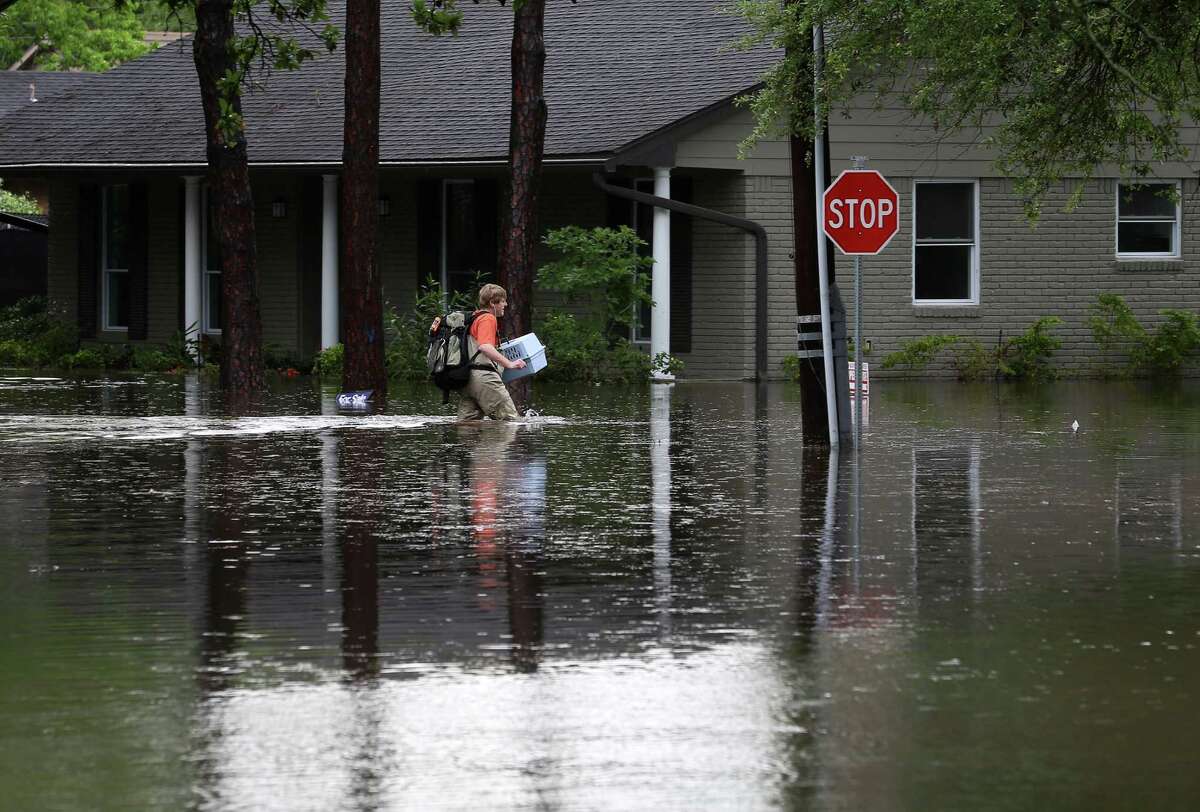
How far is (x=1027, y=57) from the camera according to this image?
59.2 feet

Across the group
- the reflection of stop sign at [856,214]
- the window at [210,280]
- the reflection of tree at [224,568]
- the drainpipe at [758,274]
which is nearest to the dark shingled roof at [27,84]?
the window at [210,280]

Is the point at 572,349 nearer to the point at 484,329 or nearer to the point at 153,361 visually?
the point at 153,361

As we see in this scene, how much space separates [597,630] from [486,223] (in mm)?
25965

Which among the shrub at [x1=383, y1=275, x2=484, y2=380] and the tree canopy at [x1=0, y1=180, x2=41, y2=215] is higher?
the tree canopy at [x1=0, y1=180, x2=41, y2=215]

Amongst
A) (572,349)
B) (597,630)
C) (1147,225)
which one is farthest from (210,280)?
(597,630)

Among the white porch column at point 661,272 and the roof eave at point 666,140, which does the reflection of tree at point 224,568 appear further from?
the white porch column at point 661,272

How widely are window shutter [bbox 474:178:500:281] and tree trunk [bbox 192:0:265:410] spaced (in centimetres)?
650

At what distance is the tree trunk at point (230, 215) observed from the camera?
91.0 feet

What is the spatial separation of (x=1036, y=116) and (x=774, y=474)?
4.76 meters

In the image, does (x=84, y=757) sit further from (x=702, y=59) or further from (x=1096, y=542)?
(x=702, y=59)

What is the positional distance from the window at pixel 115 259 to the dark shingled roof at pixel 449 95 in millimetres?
1643

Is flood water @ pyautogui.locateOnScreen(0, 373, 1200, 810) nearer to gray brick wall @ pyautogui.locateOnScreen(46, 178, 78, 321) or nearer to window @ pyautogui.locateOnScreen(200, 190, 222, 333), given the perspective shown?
window @ pyautogui.locateOnScreen(200, 190, 222, 333)

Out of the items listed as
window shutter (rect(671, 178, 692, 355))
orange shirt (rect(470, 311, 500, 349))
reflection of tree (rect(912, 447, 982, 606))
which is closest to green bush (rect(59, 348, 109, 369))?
window shutter (rect(671, 178, 692, 355))

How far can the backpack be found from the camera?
834 inches
